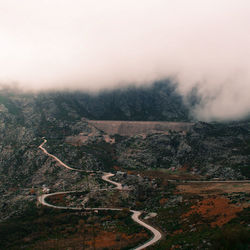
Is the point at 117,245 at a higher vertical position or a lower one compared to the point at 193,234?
lower

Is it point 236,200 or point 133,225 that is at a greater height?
point 236,200

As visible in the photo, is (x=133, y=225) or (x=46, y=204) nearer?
(x=133, y=225)

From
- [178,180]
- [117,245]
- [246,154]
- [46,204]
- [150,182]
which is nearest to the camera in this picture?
[117,245]

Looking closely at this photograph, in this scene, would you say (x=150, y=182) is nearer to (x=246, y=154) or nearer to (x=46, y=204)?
(x=46, y=204)

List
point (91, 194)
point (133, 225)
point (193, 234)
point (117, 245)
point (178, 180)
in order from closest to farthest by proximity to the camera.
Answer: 1. point (193, 234)
2. point (117, 245)
3. point (133, 225)
4. point (91, 194)
5. point (178, 180)

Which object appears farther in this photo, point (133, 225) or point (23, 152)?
point (23, 152)

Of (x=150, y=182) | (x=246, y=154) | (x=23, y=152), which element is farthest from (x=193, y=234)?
(x=23, y=152)

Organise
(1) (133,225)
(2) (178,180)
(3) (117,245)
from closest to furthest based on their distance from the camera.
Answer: (3) (117,245), (1) (133,225), (2) (178,180)

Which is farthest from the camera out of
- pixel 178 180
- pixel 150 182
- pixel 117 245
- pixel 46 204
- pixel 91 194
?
pixel 178 180

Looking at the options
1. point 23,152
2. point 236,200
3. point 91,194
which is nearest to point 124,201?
point 91,194

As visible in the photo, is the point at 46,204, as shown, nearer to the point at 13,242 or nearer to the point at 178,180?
the point at 13,242
